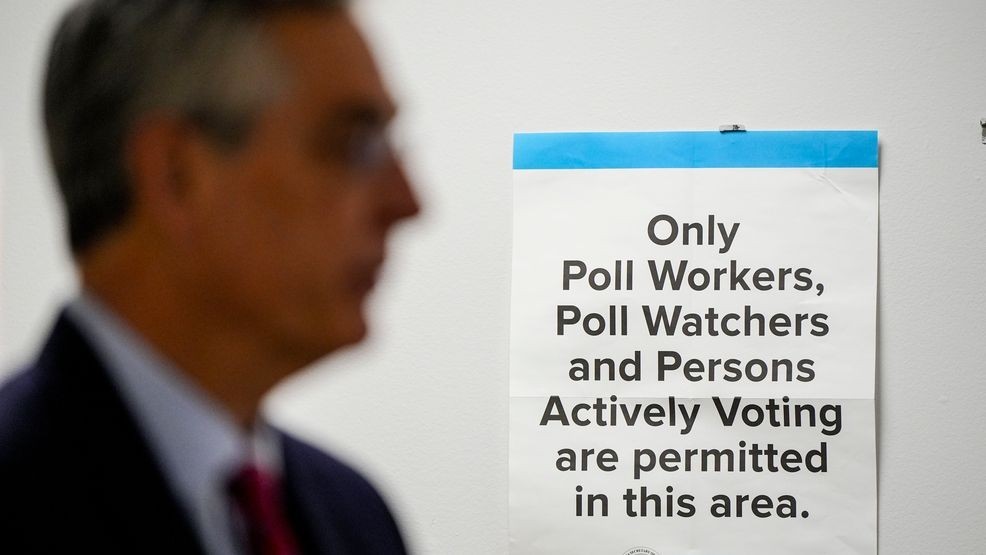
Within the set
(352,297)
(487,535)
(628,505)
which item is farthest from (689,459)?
(352,297)

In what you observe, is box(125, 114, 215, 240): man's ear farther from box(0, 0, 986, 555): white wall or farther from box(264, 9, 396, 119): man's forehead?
box(0, 0, 986, 555): white wall

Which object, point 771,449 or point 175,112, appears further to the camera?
point 771,449

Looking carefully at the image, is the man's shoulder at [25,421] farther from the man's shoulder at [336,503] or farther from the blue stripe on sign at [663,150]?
the blue stripe on sign at [663,150]

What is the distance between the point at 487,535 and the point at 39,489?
834 mm

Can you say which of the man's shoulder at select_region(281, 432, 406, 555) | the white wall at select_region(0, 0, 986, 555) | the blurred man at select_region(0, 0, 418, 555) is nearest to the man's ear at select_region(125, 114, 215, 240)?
the blurred man at select_region(0, 0, 418, 555)

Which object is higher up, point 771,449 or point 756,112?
point 756,112

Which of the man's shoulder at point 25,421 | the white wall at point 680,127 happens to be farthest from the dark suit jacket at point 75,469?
the white wall at point 680,127

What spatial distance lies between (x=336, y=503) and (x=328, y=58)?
18cm

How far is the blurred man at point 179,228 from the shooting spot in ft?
0.98

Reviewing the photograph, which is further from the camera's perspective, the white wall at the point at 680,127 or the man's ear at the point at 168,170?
the white wall at the point at 680,127

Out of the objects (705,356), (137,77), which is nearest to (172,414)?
(137,77)

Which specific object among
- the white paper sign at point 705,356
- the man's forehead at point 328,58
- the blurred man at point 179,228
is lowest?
the white paper sign at point 705,356

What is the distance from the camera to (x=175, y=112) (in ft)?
A: 0.99

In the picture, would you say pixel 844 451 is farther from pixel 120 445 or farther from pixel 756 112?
pixel 120 445
